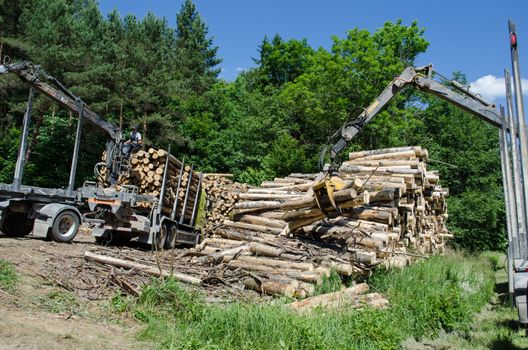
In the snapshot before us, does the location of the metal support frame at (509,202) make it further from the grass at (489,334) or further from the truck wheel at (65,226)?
the truck wheel at (65,226)

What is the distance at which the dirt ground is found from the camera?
5.12 metres

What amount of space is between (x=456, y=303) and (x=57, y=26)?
23.6m

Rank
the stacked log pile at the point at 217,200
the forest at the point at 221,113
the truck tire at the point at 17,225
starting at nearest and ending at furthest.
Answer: the truck tire at the point at 17,225 → the stacked log pile at the point at 217,200 → the forest at the point at 221,113

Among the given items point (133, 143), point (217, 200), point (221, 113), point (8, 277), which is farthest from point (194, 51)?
point (8, 277)

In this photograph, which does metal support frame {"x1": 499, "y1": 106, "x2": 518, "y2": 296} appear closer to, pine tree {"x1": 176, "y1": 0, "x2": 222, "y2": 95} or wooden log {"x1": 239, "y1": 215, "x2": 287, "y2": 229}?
wooden log {"x1": 239, "y1": 215, "x2": 287, "y2": 229}

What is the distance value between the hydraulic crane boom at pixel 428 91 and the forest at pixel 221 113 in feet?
34.0

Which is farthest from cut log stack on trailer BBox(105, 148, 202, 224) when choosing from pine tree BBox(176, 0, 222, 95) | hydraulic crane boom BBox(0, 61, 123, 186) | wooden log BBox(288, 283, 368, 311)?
pine tree BBox(176, 0, 222, 95)

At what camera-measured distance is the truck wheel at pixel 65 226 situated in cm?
1197

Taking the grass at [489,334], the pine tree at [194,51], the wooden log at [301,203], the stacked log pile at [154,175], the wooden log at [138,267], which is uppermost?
the pine tree at [194,51]

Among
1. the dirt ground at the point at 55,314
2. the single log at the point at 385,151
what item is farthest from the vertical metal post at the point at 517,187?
the single log at the point at 385,151

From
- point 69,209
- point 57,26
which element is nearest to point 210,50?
point 57,26

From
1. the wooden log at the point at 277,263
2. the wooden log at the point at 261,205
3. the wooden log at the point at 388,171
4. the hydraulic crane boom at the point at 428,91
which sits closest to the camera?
the wooden log at the point at 277,263

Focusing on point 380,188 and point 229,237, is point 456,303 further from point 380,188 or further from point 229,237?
point 229,237

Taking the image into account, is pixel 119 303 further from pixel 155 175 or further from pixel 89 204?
pixel 155 175
